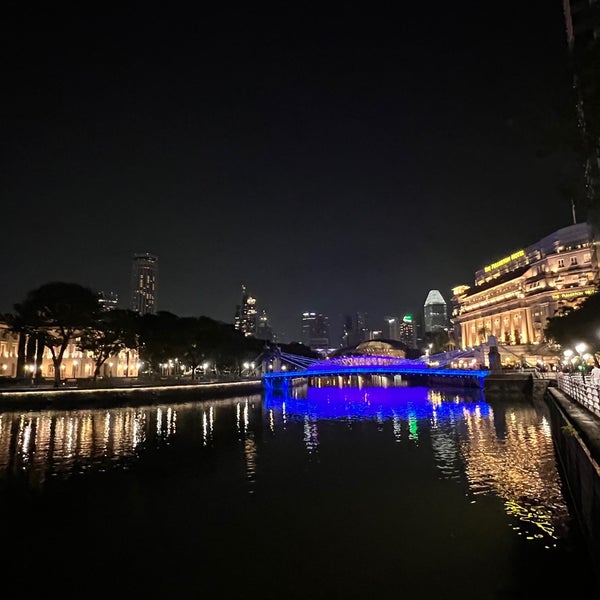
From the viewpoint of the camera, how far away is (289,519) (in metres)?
17.2

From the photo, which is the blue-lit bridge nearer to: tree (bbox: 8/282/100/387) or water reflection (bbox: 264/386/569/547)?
water reflection (bbox: 264/386/569/547)

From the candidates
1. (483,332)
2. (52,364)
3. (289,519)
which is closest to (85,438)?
(289,519)

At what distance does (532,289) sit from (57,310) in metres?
107

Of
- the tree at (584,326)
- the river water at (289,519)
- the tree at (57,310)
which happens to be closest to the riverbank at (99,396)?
the tree at (57,310)

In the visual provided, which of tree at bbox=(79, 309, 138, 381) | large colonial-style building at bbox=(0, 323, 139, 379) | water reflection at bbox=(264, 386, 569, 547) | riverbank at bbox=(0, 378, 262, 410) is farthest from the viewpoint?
large colonial-style building at bbox=(0, 323, 139, 379)

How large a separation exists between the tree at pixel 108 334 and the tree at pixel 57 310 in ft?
11.6

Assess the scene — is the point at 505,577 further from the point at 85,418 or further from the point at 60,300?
the point at 60,300

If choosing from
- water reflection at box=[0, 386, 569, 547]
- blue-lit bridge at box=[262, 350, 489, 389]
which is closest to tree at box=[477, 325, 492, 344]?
blue-lit bridge at box=[262, 350, 489, 389]

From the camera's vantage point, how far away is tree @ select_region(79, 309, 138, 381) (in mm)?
65500

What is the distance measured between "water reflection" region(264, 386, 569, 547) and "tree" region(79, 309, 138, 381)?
27.0m

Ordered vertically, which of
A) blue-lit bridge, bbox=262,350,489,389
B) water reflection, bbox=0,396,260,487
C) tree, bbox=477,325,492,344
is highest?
tree, bbox=477,325,492,344

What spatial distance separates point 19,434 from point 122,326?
108 feet

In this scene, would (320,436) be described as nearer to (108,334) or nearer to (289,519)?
(289,519)

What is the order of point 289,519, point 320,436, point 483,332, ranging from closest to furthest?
point 289,519, point 320,436, point 483,332
